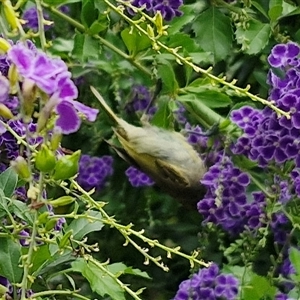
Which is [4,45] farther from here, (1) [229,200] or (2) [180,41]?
(1) [229,200]

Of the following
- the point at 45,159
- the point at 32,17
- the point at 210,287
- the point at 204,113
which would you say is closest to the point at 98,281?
the point at 210,287

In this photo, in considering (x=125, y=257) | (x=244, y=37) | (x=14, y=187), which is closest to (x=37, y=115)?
(x=14, y=187)

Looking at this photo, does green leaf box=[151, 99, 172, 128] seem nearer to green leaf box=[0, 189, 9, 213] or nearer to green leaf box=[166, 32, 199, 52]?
green leaf box=[166, 32, 199, 52]

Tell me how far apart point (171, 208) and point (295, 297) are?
686 mm

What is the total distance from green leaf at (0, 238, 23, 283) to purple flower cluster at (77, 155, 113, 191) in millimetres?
895

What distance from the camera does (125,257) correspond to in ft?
5.71

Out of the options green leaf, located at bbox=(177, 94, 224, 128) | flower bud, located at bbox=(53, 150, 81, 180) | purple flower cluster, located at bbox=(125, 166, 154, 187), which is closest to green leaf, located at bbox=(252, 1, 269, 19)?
green leaf, located at bbox=(177, 94, 224, 128)

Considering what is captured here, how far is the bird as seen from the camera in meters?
1.75

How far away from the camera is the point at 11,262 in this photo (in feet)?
2.88

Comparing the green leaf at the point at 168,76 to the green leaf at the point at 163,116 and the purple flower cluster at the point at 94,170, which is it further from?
the purple flower cluster at the point at 94,170

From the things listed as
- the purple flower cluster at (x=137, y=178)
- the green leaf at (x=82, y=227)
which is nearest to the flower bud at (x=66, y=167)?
the green leaf at (x=82, y=227)

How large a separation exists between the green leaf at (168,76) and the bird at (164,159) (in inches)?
10.7

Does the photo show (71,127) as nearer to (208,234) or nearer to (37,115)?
(37,115)

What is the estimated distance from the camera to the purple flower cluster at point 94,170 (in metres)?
1.80
